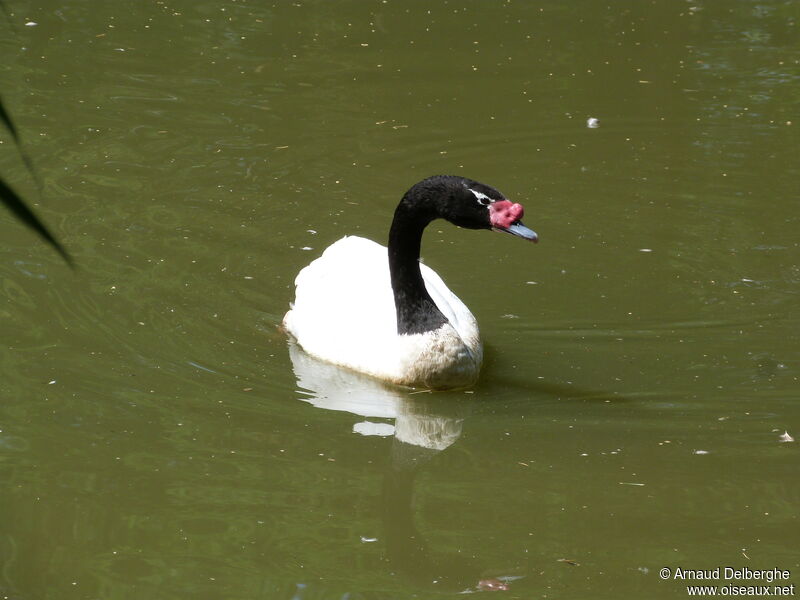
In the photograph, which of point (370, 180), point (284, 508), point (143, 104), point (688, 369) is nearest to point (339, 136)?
point (370, 180)

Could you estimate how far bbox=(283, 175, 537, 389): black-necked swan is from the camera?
635 centimetres

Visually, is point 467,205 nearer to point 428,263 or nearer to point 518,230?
point 518,230

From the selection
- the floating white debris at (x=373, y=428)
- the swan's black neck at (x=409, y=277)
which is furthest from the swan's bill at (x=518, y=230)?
the floating white debris at (x=373, y=428)

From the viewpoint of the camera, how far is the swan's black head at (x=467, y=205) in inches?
243

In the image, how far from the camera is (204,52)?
11.7 metres

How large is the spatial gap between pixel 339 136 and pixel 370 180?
914 mm

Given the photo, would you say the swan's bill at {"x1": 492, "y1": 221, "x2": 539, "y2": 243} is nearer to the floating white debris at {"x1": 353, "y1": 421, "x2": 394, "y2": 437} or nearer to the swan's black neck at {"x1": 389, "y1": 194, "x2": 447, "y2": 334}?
the swan's black neck at {"x1": 389, "y1": 194, "x2": 447, "y2": 334}

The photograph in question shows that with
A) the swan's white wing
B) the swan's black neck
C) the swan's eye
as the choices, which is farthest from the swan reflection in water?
the swan's eye

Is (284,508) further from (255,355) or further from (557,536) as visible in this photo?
(255,355)

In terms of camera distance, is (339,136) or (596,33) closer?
(339,136)

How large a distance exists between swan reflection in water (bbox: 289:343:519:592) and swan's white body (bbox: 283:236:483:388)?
0.09 meters

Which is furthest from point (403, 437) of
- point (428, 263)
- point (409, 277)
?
point (428, 263)

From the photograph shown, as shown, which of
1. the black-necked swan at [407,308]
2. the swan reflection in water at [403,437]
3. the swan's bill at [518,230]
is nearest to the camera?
the swan reflection in water at [403,437]

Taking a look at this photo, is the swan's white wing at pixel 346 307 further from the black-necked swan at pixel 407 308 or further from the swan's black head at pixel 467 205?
the swan's black head at pixel 467 205
